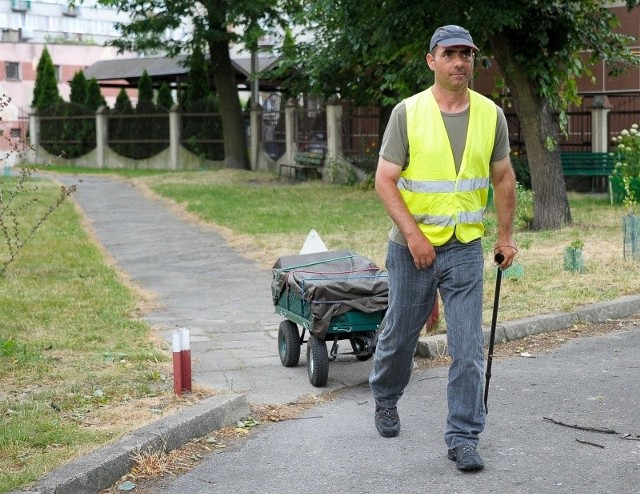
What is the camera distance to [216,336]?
9.62 meters

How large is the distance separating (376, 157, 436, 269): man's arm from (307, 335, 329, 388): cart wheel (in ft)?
6.25

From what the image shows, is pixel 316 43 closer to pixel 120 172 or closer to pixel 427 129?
pixel 120 172

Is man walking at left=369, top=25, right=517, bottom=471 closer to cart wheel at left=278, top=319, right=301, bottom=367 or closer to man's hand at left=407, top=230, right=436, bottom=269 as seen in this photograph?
man's hand at left=407, top=230, right=436, bottom=269

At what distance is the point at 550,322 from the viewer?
9320 mm

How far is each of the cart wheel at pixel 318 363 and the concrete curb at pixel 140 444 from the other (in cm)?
79

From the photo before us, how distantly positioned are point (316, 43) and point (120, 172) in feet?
40.2

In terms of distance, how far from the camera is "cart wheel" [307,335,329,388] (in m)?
7.46

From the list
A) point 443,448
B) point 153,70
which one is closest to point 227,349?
point 443,448

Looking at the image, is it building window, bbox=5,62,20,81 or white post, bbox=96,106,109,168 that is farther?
building window, bbox=5,62,20,81

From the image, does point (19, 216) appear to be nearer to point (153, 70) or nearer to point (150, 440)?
point (150, 440)

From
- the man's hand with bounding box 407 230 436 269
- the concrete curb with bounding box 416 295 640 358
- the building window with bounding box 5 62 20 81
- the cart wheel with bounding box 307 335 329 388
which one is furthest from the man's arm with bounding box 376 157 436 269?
the building window with bounding box 5 62 20 81

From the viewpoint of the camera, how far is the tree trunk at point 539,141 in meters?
16.7

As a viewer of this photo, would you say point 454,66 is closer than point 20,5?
Yes

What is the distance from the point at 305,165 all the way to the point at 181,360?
25.3 meters
